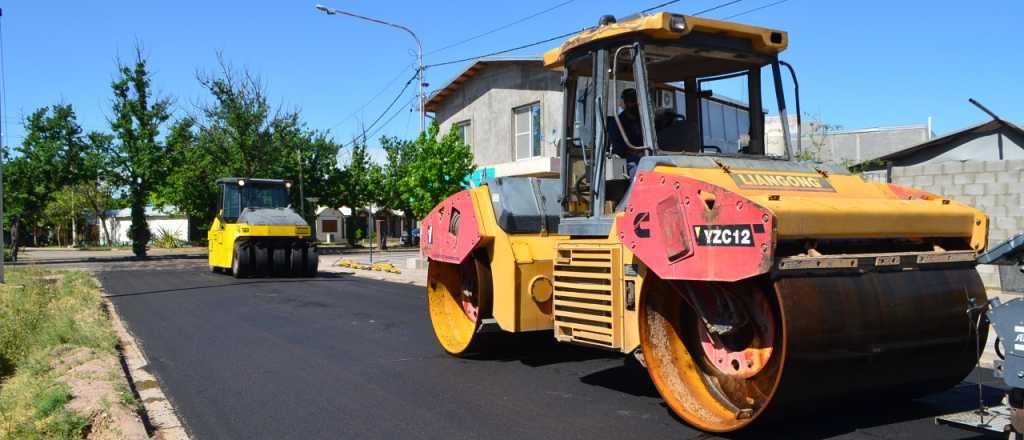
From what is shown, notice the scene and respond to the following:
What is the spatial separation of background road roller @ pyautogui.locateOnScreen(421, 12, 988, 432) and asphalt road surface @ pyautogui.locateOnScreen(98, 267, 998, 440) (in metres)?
0.45

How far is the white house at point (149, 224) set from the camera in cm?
5700

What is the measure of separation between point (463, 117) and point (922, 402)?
22352 mm

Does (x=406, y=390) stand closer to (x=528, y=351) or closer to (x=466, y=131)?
(x=528, y=351)

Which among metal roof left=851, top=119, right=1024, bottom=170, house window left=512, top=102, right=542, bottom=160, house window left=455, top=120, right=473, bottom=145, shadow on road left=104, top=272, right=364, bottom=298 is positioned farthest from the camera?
house window left=455, top=120, right=473, bottom=145

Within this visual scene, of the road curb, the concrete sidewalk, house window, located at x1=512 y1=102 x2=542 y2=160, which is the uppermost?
house window, located at x1=512 y1=102 x2=542 y2=160

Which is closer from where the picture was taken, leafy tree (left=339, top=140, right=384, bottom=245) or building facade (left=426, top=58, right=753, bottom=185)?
building facade (left=426, top=58, right=753, bottom=185)

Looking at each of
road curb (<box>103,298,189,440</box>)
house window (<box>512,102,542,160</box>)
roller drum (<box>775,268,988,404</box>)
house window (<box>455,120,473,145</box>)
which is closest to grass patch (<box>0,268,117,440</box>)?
road curb (<box>103,298,189,440</box>)

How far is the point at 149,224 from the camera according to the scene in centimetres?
5981

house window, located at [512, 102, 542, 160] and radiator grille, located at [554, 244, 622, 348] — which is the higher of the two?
house window, located at [512, 102, 542, 160]

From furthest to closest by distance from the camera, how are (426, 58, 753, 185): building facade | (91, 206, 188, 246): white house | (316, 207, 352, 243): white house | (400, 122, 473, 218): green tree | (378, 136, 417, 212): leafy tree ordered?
(316, 207, 352, 243): white house
(91, 206, 188, 246): white house
(378, 136, 417, 212): leafy tree
(426, 58, 753, 185): building facade
(400, 122, 473, 218): green tree

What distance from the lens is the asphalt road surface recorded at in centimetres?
521

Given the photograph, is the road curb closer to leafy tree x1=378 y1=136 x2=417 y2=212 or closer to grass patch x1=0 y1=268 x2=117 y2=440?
grass patch x1=0 y1=268 x2=117 y2=440

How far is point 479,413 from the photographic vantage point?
571 centimetres

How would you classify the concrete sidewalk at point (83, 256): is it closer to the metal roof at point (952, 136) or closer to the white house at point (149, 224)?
the white house at point (149, 224)
